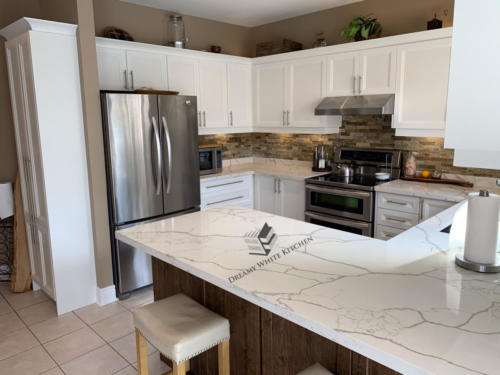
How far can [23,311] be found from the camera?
3172 millimetres

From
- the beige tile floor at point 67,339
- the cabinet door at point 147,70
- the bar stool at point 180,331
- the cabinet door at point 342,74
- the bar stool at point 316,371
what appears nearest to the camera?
the bar stool at point 316,371

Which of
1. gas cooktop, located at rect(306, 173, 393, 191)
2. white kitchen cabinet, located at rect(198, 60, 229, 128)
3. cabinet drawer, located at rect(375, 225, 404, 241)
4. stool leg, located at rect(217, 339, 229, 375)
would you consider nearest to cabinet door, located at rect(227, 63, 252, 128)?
white kitchen cabinet, located at rect(198, 60, 229, 128)

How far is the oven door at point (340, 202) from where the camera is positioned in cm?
353

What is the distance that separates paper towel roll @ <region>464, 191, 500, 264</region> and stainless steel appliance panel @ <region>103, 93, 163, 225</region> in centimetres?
250

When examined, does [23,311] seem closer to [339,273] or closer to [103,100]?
[103,100]

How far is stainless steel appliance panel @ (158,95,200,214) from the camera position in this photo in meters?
3.37

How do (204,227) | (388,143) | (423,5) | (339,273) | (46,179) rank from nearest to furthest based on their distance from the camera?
(339,273) < (204,227) < (46,179) < (423,5) < (388,143)

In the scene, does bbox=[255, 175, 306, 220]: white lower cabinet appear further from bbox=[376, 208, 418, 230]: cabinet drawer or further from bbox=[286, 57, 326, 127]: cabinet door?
bbox=[376, 208, 418, 230]: cabinet drawer

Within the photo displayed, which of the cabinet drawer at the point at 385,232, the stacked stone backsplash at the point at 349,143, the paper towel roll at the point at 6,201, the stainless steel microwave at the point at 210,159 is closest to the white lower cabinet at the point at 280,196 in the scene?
the stainless steel microwave at the point at 210,159

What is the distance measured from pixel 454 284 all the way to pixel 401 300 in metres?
0.27

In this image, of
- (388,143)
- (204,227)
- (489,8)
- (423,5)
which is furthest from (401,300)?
(423,5)

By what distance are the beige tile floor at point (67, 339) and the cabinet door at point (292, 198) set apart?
1.71 metres

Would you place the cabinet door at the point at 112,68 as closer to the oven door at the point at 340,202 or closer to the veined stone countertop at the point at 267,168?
the veined stone countertop at the point at 267,168

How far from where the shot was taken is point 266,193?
4461mm
